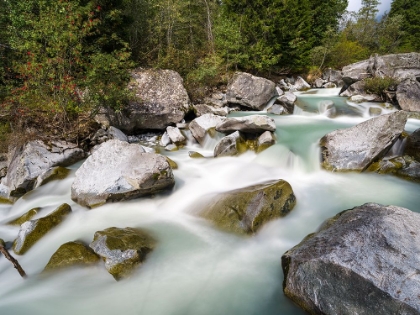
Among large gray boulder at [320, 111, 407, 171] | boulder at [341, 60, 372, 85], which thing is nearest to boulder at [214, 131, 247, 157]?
large gray boulder at [320, 111, 407, 171]

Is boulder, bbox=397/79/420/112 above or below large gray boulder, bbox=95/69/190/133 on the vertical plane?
below

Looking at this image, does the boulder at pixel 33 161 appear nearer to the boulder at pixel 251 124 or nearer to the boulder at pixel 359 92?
the boulder at pixel 251 124

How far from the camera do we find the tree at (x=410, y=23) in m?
32.5

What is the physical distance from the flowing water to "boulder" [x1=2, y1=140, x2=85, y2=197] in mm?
557

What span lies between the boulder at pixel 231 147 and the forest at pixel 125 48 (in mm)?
4051

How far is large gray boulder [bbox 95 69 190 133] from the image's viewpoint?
31.6ft

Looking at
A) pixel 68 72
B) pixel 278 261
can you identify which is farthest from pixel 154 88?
pixel 278 261

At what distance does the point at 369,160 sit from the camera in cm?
645

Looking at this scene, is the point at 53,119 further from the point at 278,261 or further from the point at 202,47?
the point at 202,47

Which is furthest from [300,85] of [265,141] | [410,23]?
[410,23]

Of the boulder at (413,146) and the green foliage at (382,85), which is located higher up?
the green foliage at (382,85)

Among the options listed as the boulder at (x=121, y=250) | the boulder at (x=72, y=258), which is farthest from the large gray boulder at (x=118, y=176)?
the boulder at (x=72, y=258)

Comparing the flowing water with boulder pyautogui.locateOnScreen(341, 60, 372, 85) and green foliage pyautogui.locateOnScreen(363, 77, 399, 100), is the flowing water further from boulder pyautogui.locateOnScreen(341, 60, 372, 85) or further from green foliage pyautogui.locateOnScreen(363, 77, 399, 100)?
boulder pyautogui.locateOnScreen(341, 60, 372, 85)

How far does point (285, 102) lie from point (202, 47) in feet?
28.3
